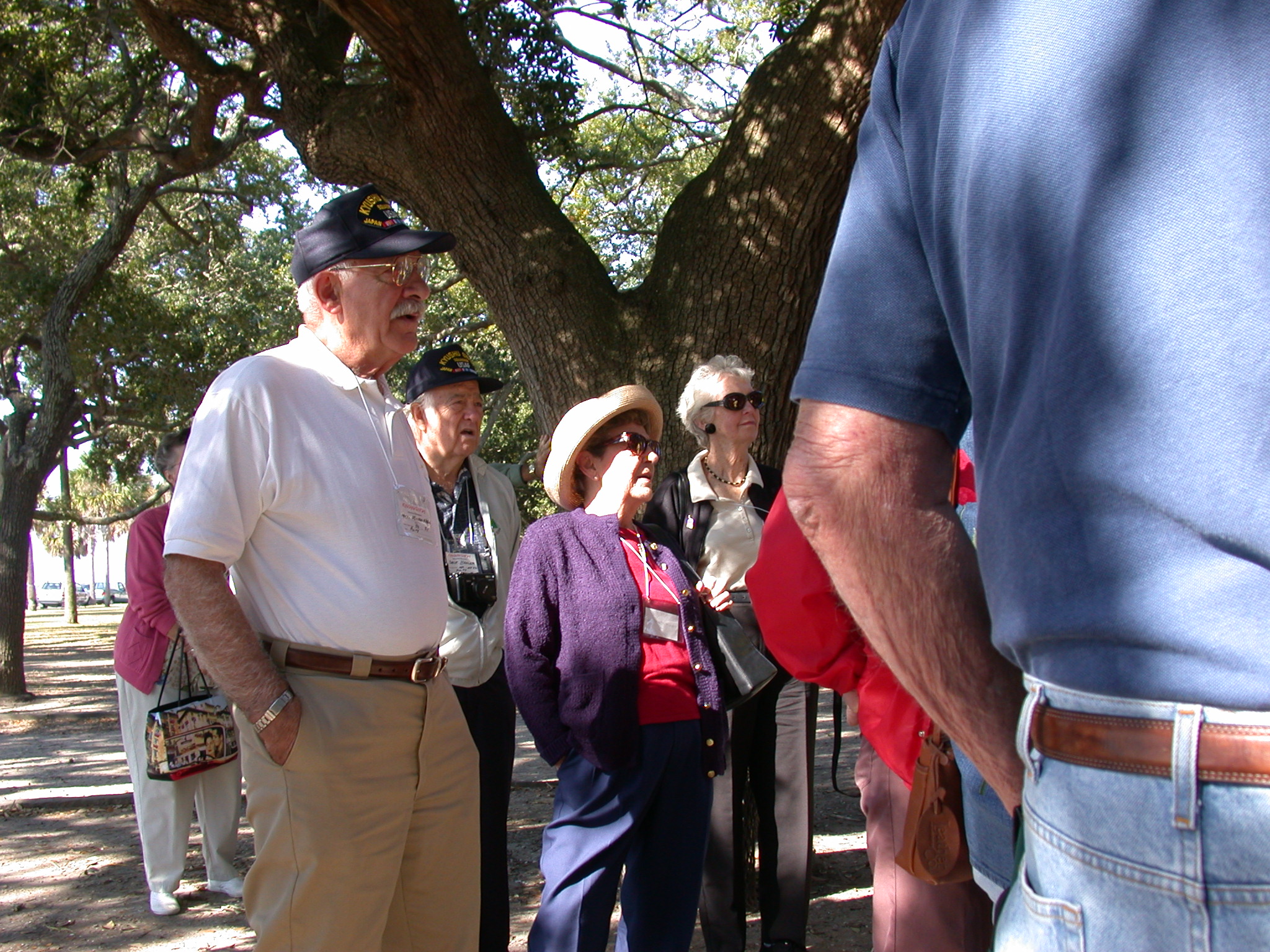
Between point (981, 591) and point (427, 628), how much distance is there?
1.97 meters

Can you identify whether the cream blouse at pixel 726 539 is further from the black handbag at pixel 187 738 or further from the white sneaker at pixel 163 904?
the white sneaker at pixel 163 904

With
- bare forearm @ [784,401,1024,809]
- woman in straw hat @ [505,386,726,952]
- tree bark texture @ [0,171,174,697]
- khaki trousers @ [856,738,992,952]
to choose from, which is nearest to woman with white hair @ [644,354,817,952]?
woman in straw hat @ [505,386,726,952]

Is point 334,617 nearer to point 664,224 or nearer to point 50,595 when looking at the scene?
point 664,224

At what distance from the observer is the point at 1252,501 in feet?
3.05

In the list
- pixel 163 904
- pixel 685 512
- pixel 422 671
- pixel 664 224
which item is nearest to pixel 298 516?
pixel 422 671

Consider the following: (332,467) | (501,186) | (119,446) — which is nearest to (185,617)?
(332,467)

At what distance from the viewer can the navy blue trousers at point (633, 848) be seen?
3.35 metres

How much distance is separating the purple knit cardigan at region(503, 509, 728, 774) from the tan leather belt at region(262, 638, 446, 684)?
64cm

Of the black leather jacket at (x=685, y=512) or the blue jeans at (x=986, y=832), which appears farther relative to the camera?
the black leather jacket at (x=685, y=512)

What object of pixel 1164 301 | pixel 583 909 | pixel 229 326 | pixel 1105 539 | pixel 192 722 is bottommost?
pixel 583 909

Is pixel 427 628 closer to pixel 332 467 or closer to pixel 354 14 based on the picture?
pixel 332 467

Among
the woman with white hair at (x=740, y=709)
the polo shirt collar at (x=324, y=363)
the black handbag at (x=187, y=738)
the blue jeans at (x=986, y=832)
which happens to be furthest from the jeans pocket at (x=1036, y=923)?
the black handbag at (x=187, y=738)

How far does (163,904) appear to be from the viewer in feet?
15.5

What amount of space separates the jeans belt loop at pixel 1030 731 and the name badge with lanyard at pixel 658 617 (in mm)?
2508
